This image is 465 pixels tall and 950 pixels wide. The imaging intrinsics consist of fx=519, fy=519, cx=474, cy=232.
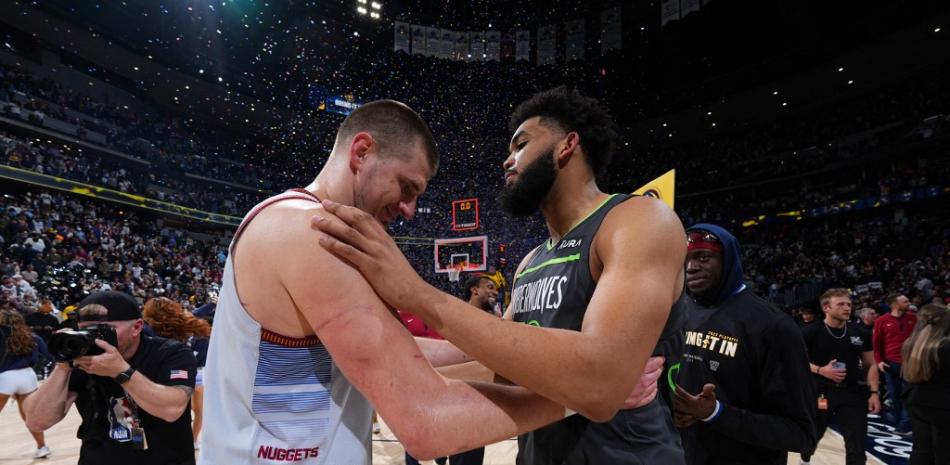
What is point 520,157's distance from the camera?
7.20 feet

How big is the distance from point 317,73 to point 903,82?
2682cm

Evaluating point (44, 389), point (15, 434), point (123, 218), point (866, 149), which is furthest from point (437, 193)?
point (44, 389)

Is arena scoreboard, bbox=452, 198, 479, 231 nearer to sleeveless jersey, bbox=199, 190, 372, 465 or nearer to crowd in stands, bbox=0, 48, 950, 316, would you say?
crowd in stands, bbox=0, 48, 950, 316

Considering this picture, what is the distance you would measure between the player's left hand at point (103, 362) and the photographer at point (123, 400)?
17 millimetres

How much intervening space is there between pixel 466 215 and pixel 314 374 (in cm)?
1664

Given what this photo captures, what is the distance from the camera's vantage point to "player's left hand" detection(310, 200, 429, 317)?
1.17m

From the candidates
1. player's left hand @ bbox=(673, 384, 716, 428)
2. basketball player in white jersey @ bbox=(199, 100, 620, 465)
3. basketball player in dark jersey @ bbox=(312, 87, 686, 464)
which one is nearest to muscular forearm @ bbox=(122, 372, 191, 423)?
basketball player in white jersey @ bbox=(199, 100, 620, 465)

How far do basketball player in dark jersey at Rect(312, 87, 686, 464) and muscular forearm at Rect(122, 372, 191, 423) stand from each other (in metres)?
1.98

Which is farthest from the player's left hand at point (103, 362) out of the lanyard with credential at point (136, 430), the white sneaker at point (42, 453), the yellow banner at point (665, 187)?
the white sneaker at point (42, 453)

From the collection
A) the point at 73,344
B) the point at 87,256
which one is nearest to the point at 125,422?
the point at 73,344

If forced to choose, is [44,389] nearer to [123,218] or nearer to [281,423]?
[281,423]

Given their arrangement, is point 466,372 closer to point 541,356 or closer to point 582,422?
point 582,422

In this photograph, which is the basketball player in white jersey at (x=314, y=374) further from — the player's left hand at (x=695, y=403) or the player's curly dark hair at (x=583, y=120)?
the player's left hand at (x=695, y=403)

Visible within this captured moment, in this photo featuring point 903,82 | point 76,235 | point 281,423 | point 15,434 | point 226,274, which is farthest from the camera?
point 903,82
